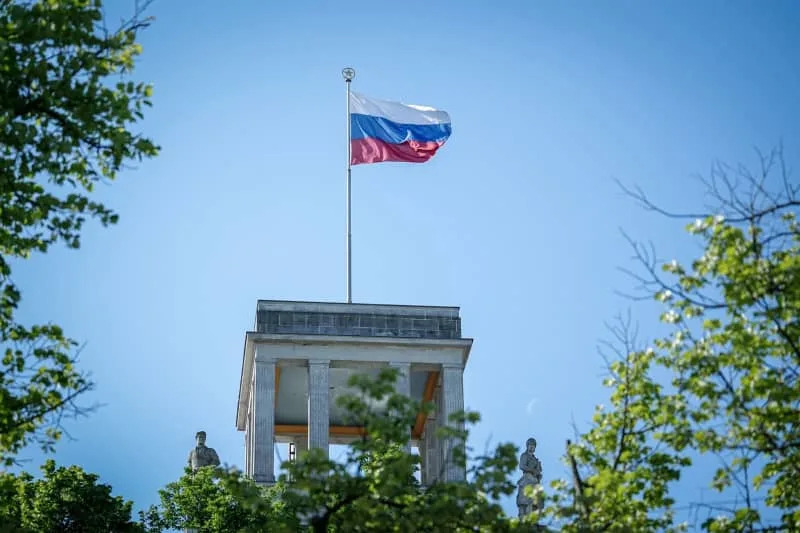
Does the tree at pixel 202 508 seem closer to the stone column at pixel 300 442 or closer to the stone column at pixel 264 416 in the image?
the stone column at pixel 264 416

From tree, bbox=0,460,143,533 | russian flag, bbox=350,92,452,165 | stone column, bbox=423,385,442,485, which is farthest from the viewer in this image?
russian flag, bbox=350,92,452,165

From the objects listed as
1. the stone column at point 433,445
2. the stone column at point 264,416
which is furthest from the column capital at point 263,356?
the stone column at point 433,445

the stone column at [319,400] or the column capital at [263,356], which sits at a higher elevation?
the column capital at [263,356]

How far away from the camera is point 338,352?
261 feet

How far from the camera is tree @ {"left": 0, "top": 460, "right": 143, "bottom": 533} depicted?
2566 inches

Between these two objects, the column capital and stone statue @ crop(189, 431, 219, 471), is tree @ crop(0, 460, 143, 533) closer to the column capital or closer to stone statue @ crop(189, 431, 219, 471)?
stone statue @ crop(189, 431, 219, 471)

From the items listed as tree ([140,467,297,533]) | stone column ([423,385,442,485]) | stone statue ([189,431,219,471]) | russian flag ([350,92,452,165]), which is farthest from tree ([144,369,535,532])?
russian flag ([350,92,452,165])

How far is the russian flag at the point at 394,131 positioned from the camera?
276 feet

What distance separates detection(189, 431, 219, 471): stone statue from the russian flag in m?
17.0

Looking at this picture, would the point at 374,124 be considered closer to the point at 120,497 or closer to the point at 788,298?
the point at 120,497

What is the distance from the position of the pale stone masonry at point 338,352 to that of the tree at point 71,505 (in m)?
12.0

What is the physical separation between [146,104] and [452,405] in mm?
46521

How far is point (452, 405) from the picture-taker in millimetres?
79562

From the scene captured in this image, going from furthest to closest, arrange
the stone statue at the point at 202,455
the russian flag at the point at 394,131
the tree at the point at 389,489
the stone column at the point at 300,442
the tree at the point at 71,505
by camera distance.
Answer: the stone column at the point at 300,442, the russian flag at the point at 394,131, the stone statue at the point at 202,455, the tree at the point at 71,505, the tree at the point at 389,489
